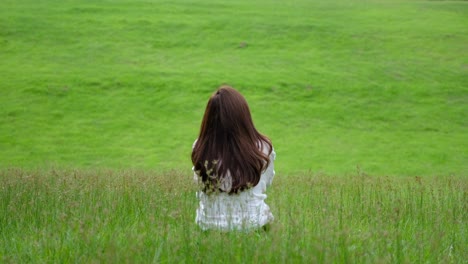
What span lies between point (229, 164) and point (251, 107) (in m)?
15.8

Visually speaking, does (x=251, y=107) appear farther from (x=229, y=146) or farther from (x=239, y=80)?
(x=229, y=146)

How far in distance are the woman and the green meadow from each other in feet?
0.93

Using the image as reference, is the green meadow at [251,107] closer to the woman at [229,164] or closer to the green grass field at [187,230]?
the green grass field at [187,230]

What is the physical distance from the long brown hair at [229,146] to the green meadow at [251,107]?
510 mm

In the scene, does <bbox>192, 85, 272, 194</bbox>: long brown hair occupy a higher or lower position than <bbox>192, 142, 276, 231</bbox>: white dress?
higher

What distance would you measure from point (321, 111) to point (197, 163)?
53.1 ft

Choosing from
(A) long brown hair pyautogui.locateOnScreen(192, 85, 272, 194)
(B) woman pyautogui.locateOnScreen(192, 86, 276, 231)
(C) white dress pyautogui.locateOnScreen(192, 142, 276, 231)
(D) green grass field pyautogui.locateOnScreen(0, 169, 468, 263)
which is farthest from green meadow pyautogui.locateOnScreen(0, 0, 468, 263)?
(A) long brown hair pyautogui.locateOnScreen(192, 85, 272, 194)

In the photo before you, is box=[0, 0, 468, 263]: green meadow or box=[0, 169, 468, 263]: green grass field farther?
box=[0, 0, 468, 263]: green meadow

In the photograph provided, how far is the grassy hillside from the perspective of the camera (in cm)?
1811

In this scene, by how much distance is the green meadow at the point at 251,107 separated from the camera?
527 cm

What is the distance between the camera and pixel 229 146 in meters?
5.22

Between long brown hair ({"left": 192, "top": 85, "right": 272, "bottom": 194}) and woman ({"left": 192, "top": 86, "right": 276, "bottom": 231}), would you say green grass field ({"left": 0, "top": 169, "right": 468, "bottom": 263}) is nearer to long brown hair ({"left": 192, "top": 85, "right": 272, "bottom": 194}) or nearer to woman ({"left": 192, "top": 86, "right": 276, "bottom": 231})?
woman ({"left": 192, "top": 86, "right": 276, "bottom": 231})

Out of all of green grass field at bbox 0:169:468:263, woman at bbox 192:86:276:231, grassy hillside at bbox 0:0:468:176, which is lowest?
grassy hillside at bbox 0:0:468:176

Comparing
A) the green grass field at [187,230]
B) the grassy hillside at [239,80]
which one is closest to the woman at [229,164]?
the green grass field at [187,230]
